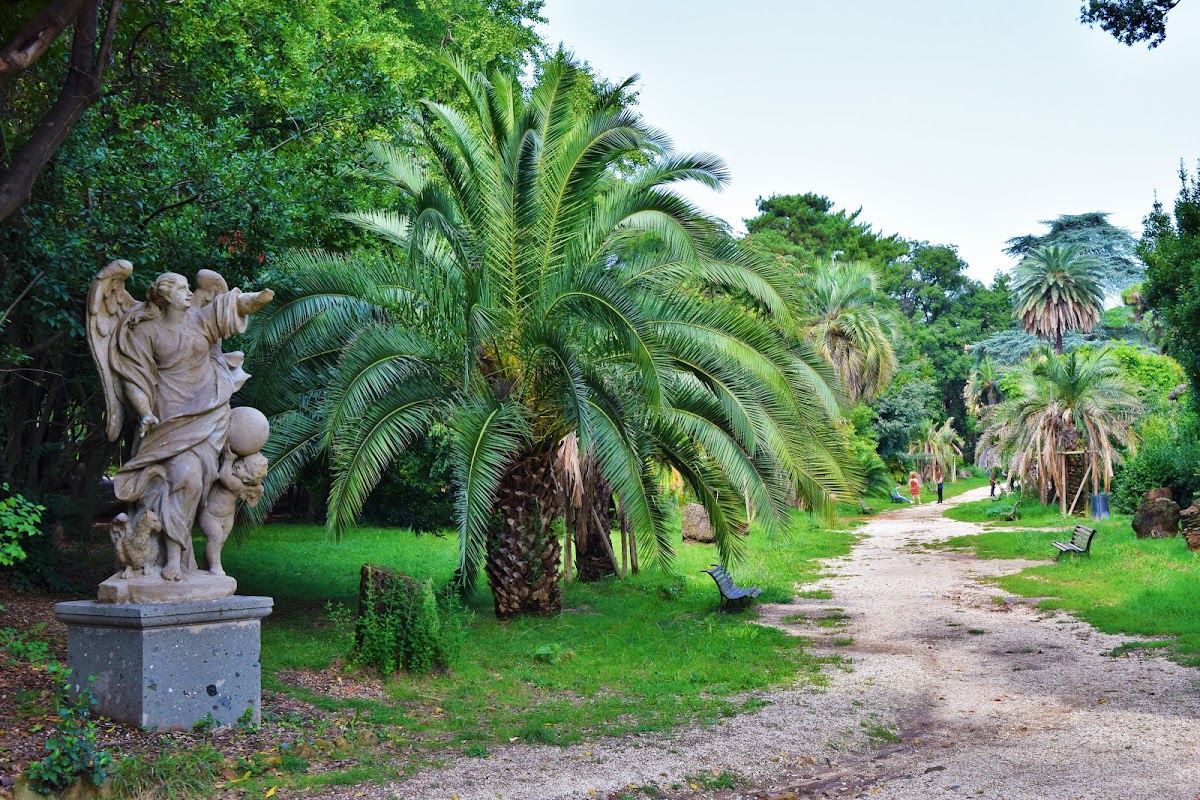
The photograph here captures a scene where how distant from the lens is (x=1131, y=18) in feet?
35.9

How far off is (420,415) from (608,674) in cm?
360

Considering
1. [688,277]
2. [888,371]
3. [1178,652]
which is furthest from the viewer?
[888,371]

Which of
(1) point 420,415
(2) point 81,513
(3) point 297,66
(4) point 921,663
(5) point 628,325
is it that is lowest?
(4) point 921,663

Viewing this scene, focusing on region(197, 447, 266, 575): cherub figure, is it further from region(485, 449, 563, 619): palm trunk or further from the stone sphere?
region(485, 449, 563, 619): palm trunk

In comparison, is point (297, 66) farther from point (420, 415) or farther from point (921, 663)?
point (921, 663)

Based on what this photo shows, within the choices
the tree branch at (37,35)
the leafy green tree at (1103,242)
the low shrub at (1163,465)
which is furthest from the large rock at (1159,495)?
the leafy green tree at (1103,242)

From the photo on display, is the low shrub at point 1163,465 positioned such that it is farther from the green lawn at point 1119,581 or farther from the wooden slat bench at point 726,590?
the wooden slat bench at point 726,590

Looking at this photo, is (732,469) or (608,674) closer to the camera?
(608,674)

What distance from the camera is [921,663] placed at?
1078 cm

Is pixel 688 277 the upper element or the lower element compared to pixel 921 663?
upper

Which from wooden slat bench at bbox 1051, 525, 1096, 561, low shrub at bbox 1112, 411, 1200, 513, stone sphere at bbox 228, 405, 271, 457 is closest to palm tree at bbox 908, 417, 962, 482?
low shrub at bbox 1112, 411, 1200, 513

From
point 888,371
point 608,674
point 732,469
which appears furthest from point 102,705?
Answer: point 888,371

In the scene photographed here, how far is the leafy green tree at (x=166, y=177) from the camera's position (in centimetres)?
980

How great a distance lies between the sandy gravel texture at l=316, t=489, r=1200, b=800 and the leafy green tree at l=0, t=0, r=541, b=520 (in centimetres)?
592
